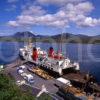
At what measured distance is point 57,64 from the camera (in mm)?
93812

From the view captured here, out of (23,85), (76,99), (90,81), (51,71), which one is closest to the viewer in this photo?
(76,99)

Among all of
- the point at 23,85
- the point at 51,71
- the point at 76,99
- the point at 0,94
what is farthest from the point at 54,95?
the point at 51,71

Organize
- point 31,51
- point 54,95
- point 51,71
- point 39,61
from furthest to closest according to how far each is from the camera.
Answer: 1. point 31,51
2. point 39,61
3. point 51,71
4. point 54,95

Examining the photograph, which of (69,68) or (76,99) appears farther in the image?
(69,68)

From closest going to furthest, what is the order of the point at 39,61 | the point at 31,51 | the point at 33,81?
1. the point at 33,81
2. the point at 39,61
3. the point at 31,51

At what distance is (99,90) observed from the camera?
65438mm

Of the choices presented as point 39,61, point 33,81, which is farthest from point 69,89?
point 39,61

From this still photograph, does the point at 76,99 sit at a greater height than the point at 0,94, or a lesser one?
lesser

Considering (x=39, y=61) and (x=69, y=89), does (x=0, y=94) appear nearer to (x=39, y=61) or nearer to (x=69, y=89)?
(x=69, y=89)

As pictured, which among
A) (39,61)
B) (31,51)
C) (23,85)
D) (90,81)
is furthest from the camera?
(31,51)

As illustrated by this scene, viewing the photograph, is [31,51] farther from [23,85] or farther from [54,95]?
[54,95]

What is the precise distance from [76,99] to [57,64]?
41043 mm

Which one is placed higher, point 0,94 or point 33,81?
point 0,94

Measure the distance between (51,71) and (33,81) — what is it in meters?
21.1
